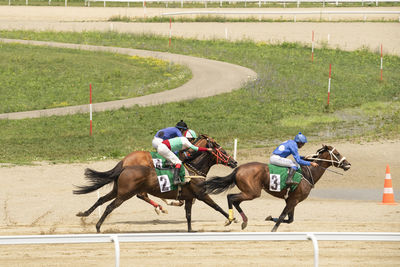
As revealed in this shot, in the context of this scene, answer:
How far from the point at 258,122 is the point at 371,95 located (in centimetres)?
788

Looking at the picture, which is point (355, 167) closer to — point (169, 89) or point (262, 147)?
point (262, 147)

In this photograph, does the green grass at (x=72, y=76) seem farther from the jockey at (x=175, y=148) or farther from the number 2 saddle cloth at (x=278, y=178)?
the number 2 saddle cloth at (x=278, y=178)

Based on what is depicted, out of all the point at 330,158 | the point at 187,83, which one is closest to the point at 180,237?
the point at 330,158

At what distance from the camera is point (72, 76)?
1452 inches

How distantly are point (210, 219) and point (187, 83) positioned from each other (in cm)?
2004

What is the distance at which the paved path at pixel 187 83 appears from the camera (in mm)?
30641

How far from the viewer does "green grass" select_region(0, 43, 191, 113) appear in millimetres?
33031

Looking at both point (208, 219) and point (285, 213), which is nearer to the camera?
point (285, 213)

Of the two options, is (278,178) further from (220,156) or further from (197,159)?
(197,159)

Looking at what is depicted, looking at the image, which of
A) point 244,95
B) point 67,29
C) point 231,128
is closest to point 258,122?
point 231,128

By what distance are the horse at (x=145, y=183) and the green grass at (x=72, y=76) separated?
16.9 meters

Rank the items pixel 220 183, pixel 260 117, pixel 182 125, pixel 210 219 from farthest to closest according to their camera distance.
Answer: pixel 260 117
pixel 182 125
pixel 210 219
pixel 220 183

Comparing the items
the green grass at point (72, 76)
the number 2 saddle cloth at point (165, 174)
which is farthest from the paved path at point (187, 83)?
the number 2 saddle cloth at point (165, 174)

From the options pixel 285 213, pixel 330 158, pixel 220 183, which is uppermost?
pixel 330 158
